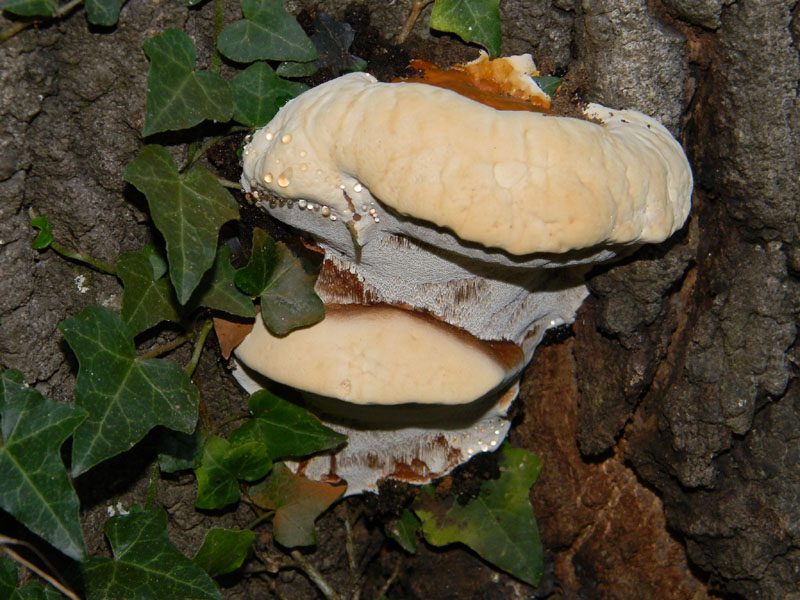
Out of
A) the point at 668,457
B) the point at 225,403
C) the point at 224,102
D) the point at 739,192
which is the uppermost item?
the point at 224,102

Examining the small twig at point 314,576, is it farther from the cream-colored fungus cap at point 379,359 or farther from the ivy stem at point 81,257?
the ivy stem at point 81,257

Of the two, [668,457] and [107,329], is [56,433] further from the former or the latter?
[668,457]

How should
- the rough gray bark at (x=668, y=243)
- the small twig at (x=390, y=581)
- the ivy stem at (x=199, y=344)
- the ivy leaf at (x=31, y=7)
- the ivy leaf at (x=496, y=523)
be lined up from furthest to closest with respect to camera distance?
the small twig at (x=390, y=581)
the ivy leaf at (x=496, y=523)
the ivy stem at (x=199, y=344)
the rough gray bark at (x=668, y=243)
the ivy leaf at (x=31, y=7)

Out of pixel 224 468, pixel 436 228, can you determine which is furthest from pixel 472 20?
pixel 224 468

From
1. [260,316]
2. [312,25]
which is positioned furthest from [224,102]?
[260,316]

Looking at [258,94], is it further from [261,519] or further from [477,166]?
[261,519]

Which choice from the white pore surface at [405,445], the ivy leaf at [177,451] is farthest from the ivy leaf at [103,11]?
the ivy leaf at [177,451]
